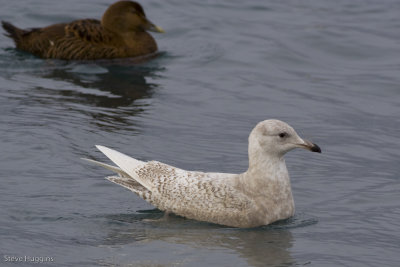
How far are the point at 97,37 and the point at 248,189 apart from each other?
23.9ft

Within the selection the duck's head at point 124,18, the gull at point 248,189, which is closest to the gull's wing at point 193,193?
the gull at point 248,189

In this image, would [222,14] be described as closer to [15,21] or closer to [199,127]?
[15,21]

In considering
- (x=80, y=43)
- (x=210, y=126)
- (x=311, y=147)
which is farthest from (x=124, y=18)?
(x=311, y=147)

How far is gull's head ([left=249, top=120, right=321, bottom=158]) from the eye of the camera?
8.76 m

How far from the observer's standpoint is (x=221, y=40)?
684 inches

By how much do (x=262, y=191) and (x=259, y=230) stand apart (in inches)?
16.1

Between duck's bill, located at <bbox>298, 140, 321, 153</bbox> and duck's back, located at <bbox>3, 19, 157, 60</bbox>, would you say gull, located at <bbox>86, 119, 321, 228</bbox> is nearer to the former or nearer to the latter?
duck's bill, located at <bbox>298, 140, 321, 153</bbox>

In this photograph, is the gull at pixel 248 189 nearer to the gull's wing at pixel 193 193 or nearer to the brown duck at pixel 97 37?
the gull's wing at pixel 193 193

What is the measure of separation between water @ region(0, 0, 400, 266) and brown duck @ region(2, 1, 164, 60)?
0.25m

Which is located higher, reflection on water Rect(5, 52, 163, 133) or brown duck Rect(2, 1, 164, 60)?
brown duck Rect(2, 1, 164, 60)

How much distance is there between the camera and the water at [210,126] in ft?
27.7

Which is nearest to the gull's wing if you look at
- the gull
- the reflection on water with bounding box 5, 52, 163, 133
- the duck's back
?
the gull

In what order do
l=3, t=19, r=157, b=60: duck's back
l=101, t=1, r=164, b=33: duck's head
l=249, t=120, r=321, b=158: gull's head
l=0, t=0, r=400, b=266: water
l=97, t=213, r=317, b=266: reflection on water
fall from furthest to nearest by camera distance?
l=101, t=1, r=164, b=33: duck's head → l=3, t=19, r=157, b=60: duck's back → l=249, t=120, r=321, b=158: gull's head → l=0, t=0, r=400, b=266: water → l=97, t=213, r=317, b=266: reflection on water

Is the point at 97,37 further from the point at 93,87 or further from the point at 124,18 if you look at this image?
the point at 93,87
